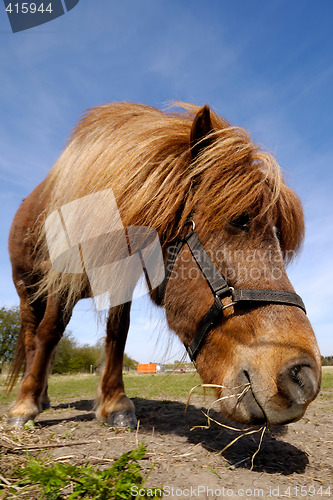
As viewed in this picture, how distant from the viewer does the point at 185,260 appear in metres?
2.54

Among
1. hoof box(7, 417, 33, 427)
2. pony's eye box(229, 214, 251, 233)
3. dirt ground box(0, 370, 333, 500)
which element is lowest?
hoof box(7, 417, 33, 427)

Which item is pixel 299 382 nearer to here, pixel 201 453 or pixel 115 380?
pixel 201 453

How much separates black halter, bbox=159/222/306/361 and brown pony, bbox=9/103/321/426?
0.04 m

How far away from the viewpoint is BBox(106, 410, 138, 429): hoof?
3.52 meters

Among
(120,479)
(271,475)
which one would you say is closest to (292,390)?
(271,475)

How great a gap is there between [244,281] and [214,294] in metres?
0.22

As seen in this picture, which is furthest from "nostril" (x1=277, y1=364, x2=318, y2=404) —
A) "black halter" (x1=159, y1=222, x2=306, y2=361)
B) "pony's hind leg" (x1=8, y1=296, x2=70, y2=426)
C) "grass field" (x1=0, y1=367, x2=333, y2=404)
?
"pony's hind leg" (x1=8, y1=296, x2=70, y2=426)

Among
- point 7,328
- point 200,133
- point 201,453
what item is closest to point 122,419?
point 201,453

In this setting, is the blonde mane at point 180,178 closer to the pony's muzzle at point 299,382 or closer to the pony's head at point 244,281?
the pony's head at point 244,281

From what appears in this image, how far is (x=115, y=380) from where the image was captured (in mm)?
3947

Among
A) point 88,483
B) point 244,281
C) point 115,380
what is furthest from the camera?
point 115,380

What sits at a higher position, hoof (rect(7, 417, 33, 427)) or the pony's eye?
the pony's eye

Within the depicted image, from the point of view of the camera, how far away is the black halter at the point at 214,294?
6.94 ft

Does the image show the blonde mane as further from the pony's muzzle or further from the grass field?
the grass field
